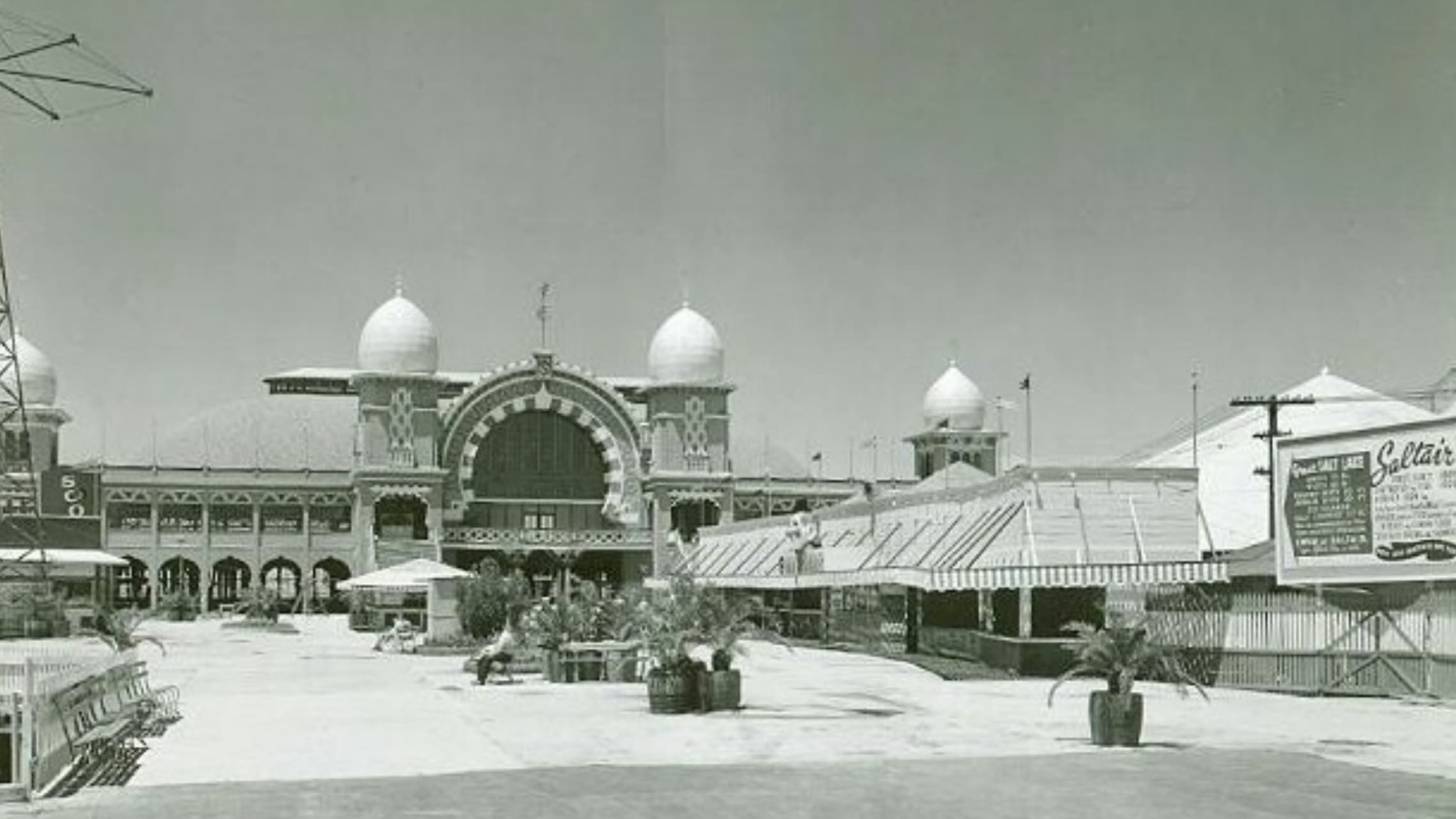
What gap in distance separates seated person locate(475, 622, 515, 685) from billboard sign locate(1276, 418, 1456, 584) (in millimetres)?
13089

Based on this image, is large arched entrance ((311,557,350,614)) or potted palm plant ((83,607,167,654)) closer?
potted palm plant ((83,607,167,654))

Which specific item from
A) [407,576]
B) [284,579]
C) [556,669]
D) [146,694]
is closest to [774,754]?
[146,694]

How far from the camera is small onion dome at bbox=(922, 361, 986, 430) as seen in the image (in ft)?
351

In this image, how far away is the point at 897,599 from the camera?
167ft

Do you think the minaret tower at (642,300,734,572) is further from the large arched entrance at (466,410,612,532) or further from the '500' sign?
the '500' sign

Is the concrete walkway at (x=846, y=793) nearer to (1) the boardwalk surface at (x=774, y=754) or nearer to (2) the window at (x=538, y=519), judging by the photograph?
(1) the boardwalk surface at (x=774, y=754)

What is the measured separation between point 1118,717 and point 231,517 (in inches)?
3024

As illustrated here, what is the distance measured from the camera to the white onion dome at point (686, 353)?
3595 inches

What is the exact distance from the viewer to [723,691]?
25.5m

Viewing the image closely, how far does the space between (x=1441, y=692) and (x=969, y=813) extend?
15.9 meters

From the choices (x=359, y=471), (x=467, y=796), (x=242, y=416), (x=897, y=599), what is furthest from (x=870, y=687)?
(x=242, y=416)

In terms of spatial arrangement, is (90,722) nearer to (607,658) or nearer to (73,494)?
(607,658)

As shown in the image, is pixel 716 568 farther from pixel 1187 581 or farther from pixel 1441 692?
pixel 1441 692

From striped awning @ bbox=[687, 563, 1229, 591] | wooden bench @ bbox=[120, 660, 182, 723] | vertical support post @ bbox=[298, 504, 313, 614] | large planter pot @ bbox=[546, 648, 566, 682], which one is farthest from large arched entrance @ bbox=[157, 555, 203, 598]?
wooden bench @ bbox=[120, 660, 182, 723]
